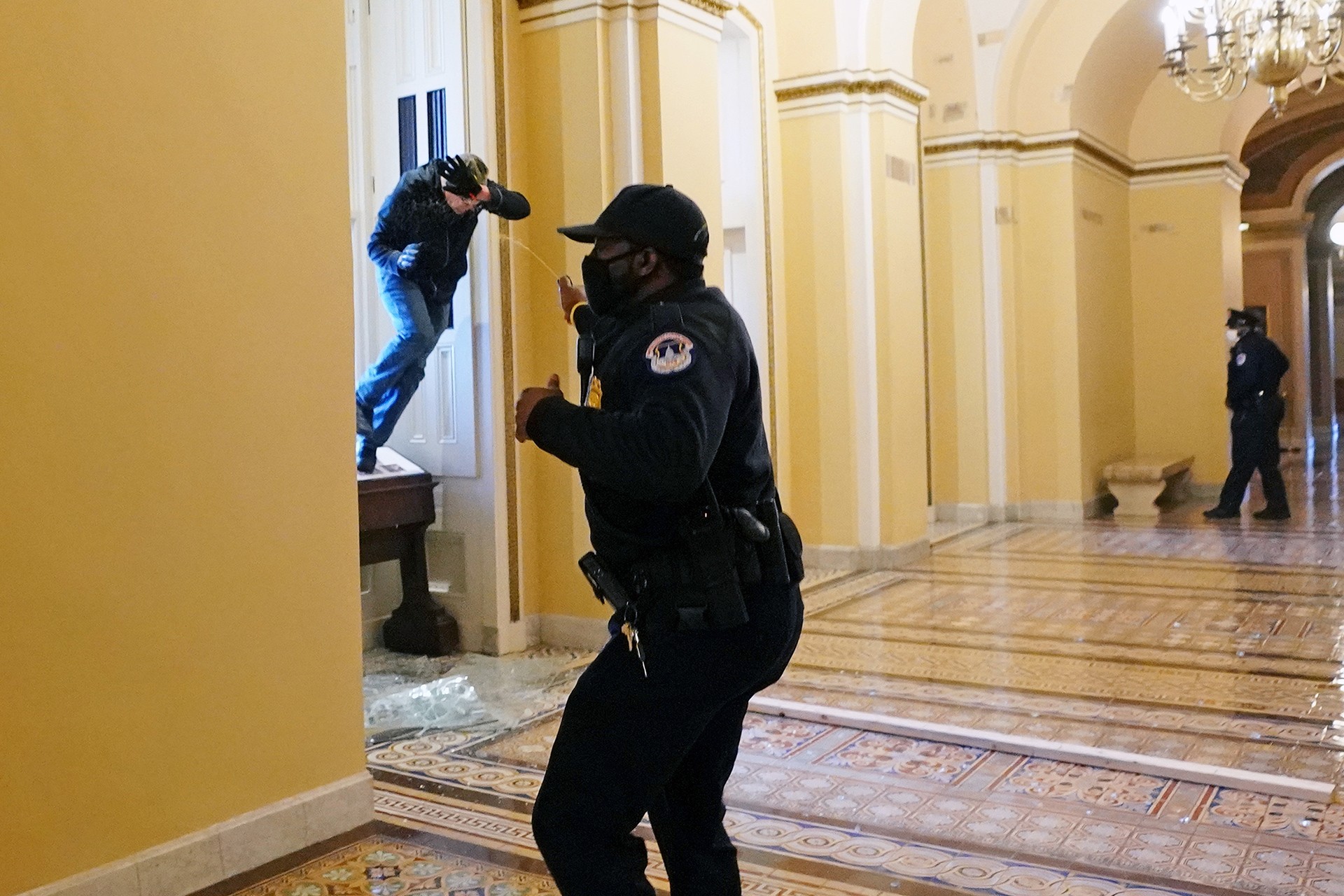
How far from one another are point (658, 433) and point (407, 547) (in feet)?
14.0

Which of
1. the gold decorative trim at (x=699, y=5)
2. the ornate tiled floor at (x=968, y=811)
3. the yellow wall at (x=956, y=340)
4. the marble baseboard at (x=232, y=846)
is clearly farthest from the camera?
the yellow wall at (x=956, y=340)

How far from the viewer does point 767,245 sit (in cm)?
855

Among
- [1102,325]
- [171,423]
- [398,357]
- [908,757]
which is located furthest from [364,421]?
[1102,325]

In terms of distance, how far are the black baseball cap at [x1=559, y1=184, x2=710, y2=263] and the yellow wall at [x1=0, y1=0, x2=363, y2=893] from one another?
148cm

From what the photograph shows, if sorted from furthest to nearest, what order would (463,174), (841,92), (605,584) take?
(841,92) → (463,174) → (605,584)

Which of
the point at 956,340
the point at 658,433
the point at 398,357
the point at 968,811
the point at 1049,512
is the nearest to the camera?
the point at 658,433

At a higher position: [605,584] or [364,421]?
[364,421]

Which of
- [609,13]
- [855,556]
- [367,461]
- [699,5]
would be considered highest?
[699,5]

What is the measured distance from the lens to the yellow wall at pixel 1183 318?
1291 cm

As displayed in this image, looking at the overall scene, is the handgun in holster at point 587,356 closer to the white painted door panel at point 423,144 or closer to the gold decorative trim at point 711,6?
the white painted door panel at point 423,144

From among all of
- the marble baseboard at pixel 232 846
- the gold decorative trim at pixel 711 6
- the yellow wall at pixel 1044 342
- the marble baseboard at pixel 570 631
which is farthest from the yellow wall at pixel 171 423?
the yellow wall at pixel 1044 342

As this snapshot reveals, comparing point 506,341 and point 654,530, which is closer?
point 654,530

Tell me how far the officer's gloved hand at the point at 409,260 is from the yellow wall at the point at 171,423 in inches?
76.9

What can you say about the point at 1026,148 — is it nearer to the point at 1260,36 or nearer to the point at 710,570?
the point at 1260,36
